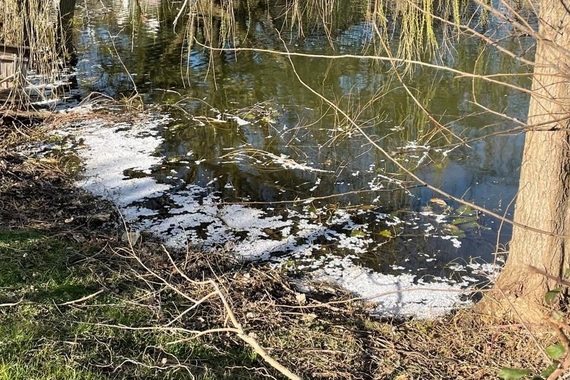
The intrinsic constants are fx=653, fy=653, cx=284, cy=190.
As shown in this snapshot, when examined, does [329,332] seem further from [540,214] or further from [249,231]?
[249,231]

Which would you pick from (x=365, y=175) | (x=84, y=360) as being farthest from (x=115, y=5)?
(x=84, y=360)

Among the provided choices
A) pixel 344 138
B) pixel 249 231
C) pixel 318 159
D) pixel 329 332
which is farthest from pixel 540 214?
pixel 344 138

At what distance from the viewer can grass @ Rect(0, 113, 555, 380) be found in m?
2.79

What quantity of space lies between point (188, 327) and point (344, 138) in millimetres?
3497

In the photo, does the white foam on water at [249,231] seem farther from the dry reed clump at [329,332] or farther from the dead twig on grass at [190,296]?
the dead twig on grass at [190,296]

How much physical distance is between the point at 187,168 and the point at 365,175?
1.57 metres

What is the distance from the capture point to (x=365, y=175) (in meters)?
5.50

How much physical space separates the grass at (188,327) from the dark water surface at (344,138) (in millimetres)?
667

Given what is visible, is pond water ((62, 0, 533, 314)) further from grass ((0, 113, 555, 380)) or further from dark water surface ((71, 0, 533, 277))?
grass ((0, 113, 555, 380))

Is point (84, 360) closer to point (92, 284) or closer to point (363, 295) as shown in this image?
point (92, 284)

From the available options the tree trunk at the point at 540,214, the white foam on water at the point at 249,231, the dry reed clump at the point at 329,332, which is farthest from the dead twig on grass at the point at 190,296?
the tree trunk at the point at 540,214

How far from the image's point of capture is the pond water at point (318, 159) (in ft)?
14.2

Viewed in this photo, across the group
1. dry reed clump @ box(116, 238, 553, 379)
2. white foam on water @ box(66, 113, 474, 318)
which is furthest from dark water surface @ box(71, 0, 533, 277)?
dry reed clump @ box(116, 238, 553, 379)

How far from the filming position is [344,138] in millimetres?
6270
